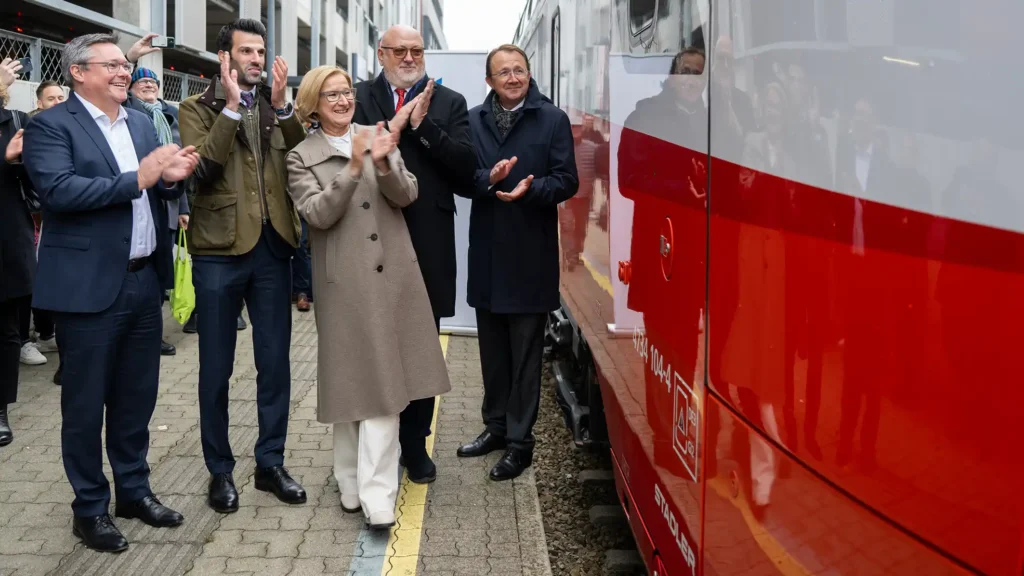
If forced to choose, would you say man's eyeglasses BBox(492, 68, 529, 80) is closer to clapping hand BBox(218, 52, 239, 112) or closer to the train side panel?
clapping hand BBox(218, 52, 239, 112)

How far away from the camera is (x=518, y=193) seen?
4.11 meters

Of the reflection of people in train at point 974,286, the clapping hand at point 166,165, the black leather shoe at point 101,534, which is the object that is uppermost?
the clapping hand at point 166,165

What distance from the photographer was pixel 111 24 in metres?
13.4

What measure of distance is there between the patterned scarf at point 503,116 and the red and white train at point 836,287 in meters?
1.69

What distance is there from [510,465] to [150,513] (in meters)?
1.57

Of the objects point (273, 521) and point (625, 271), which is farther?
point (273, 521)

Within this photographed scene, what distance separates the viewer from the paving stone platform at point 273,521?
3.56 metres

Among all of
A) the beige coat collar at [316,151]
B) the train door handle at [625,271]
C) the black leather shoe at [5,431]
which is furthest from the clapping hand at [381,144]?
the black leather shoe at [5,431]

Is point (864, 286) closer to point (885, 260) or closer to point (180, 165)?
point (885, 260)

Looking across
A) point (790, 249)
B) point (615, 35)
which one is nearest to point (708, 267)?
point (790, 249)

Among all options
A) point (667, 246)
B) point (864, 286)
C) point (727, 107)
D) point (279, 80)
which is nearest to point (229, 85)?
point (279, 80)

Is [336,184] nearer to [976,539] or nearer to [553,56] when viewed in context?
[976,539]

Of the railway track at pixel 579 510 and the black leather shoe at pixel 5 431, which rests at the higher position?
the black leather shoe at pixel 5 431

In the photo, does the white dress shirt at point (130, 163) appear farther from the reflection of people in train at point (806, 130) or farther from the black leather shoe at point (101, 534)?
the reflection of people in train at point (806, 130)
